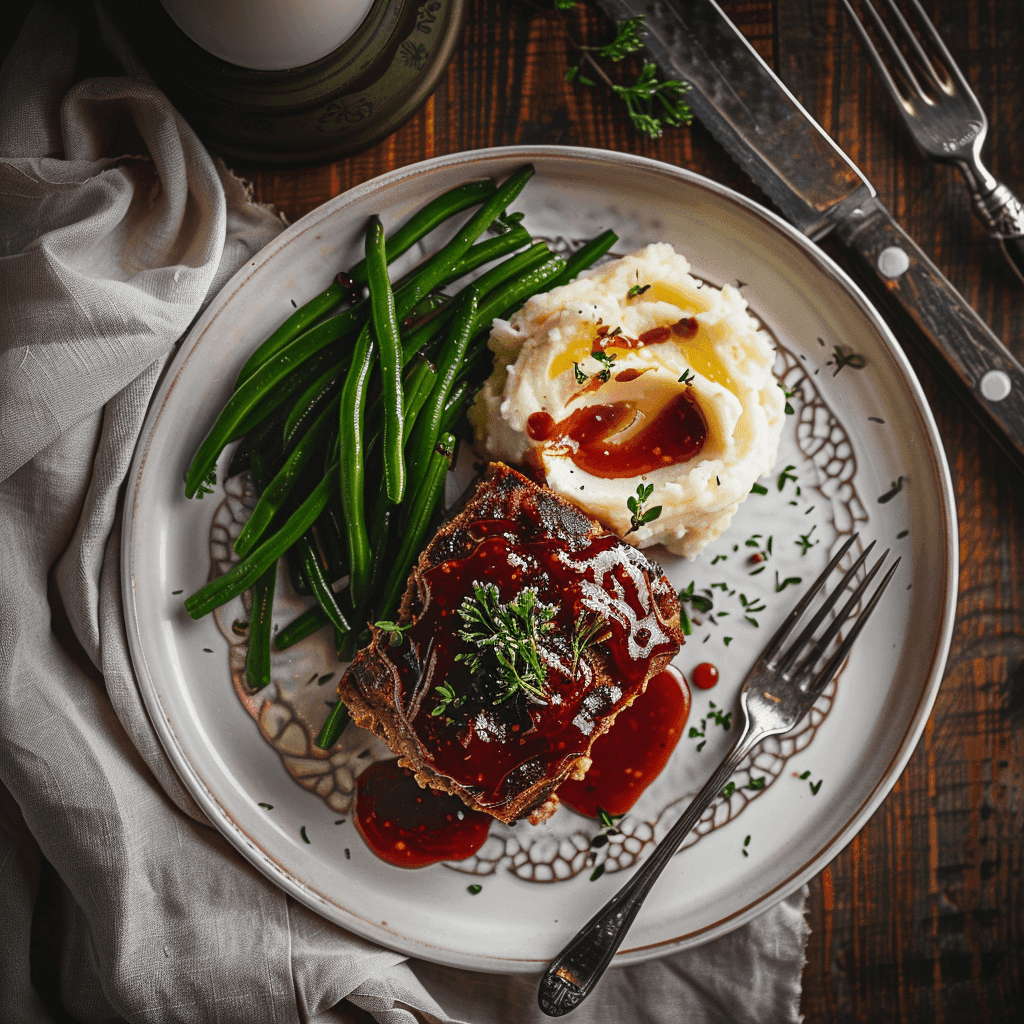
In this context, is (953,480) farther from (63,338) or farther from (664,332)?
(63,338)

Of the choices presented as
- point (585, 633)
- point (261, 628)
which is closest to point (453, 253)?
point (585, 633)

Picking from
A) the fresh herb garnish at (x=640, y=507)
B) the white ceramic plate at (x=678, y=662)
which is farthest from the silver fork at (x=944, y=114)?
the fresh herb garnish at (x=640, y=507)

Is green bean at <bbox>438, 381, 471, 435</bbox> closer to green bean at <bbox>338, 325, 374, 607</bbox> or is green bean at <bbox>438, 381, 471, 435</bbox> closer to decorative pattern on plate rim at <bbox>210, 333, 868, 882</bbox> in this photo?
green bean at <bbox>338, 325, 374, 607</bbox>

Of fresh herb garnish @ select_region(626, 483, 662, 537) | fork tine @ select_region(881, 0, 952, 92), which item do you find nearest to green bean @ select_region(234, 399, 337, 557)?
fresh herb garnish @ select_region(626, 483, 662, 537)

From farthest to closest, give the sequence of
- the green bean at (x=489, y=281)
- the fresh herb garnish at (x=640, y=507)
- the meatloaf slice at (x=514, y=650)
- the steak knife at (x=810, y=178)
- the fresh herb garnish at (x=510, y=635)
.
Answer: the steak knife at (x=810, y=178) → the green bean at (x=489, y=281) → the fresh herb garnish at (x=640, y=507) → the meatloaf slice at (x=514, y=650) → the fresh herb garnish at (x=510, y=635)

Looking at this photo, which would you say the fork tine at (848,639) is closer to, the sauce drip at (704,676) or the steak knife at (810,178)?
the sauce drip at (704,676)

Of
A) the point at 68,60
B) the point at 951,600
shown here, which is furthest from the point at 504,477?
the point at 68,60
